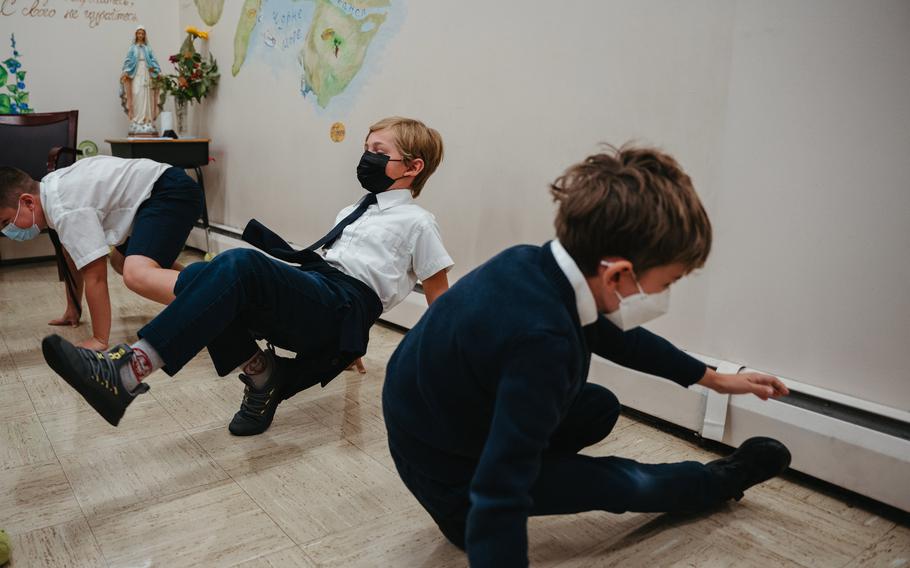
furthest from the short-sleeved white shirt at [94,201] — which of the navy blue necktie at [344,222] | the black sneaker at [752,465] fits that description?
the black sneaker at [752,465]

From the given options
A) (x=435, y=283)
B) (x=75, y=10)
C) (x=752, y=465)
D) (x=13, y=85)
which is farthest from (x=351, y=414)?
(x=75, y=10)

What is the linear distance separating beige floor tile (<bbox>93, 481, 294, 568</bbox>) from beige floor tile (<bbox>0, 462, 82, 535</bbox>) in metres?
0.11

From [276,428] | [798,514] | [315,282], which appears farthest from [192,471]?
[798,514]

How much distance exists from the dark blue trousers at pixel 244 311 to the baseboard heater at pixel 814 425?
88 cm

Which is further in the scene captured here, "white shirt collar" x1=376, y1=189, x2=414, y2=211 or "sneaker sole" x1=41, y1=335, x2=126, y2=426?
"white shirt collar" x1=376, y1=189, x2=414, y2=211

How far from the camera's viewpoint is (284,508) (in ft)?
4.77

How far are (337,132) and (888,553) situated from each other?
257 cm

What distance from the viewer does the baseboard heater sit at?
1506 mm

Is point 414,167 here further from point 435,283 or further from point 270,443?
point 270,443

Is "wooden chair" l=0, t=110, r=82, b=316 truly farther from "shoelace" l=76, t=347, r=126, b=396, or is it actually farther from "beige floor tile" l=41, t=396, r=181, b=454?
"shoelace" l=76, t=347, r=126, b=396

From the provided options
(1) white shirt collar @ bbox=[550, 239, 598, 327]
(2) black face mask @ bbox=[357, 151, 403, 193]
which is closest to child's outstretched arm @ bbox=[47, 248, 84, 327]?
(2) black face mask @ bbox=[357, 151, 403, 193]

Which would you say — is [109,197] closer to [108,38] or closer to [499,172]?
[499,172]

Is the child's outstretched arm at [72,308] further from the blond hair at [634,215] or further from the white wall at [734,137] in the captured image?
the blond hair at [634,215]

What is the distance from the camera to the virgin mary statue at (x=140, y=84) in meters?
4.13
